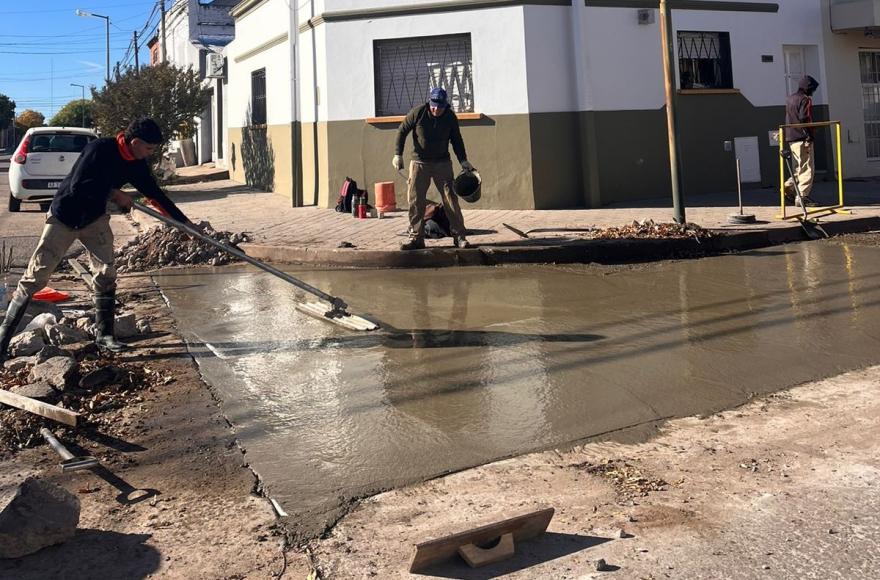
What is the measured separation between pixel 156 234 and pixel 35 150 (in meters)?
6.29

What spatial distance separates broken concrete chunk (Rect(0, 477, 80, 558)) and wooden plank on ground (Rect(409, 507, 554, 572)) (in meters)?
1.34

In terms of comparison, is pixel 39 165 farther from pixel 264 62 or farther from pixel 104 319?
pixel 104 319


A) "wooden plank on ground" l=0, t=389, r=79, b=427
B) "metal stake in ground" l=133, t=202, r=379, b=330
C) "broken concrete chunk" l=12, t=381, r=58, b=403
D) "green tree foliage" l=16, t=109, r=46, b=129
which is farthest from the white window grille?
"green tree foliage" l=16, t=109, r=46, b=129

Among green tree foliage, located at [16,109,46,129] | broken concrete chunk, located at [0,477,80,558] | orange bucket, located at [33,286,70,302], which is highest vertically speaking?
green tree foliage, located at [16,109,46,129]

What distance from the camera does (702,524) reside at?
3.19 meters

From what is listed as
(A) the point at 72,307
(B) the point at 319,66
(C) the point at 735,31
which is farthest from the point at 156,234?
(C) the point at 735,31

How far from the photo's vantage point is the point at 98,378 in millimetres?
4875

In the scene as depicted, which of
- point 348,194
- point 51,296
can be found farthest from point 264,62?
point 51,296

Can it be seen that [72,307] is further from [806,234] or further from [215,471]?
[806,234]

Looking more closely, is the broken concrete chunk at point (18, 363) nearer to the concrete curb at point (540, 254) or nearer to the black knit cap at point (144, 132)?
the black knit cap at point (144, 132)

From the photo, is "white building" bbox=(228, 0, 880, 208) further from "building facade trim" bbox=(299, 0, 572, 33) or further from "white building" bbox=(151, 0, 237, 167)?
"white building" bbox=(151, 0, 237, 167)

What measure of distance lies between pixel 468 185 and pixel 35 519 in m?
7.25

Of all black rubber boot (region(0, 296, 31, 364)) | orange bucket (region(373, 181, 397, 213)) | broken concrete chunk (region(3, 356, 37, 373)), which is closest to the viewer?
broken concrete chunk (region(3, 356, 37, 373))

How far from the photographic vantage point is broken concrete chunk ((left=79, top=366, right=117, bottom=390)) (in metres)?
4.80
